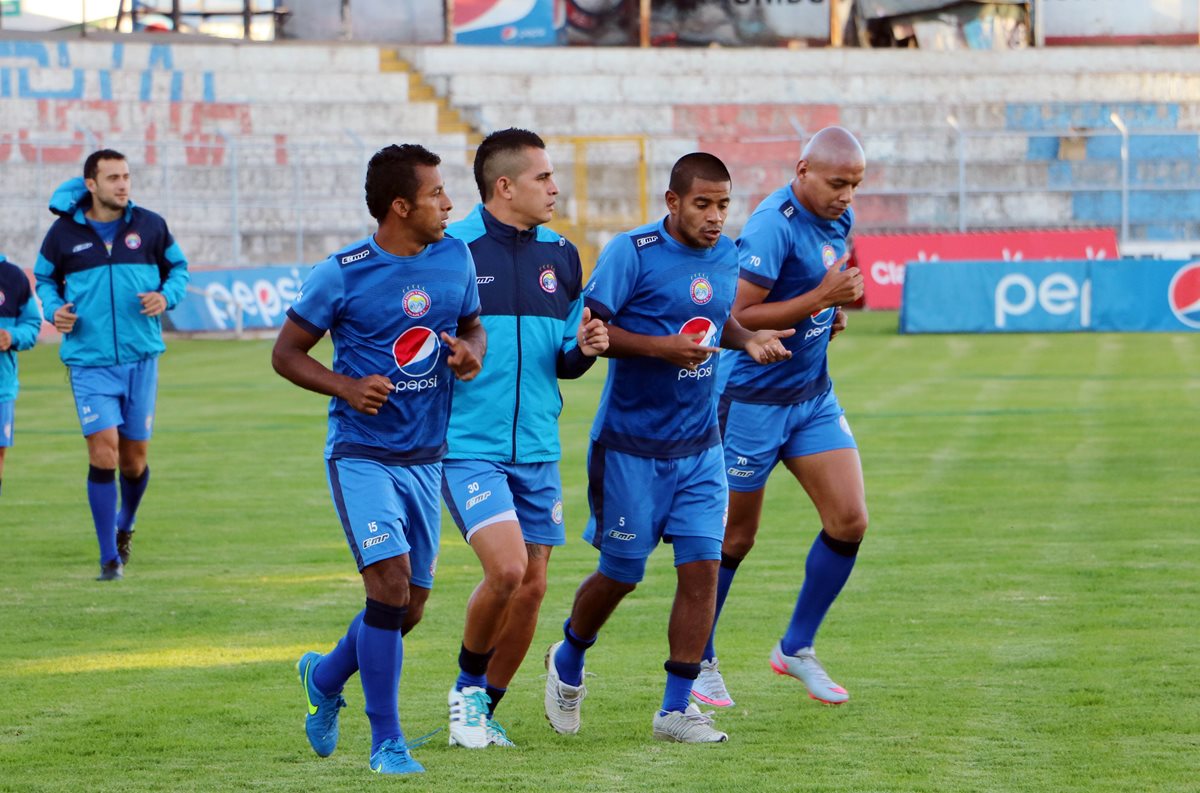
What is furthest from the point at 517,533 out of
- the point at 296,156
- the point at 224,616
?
the point at 296,156

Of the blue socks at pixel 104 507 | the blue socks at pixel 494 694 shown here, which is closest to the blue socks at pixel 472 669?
the blue socks at pixel 494 694

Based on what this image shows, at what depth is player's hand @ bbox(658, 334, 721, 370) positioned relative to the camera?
21.1ft

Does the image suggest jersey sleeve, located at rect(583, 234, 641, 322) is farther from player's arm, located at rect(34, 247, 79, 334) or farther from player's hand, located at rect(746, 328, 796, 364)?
player's arm, located at rect(34, 247, 79, 334)

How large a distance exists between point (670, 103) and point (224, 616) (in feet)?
107

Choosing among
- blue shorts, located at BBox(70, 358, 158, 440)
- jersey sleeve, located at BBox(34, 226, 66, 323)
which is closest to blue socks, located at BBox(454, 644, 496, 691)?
blue shorts, located at BBox(70, 358, 158, 440)

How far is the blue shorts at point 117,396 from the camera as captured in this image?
10727mm

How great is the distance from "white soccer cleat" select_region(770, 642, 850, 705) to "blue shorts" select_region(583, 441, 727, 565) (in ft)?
2.48

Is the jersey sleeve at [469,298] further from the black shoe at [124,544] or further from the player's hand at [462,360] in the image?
the black shoe at [124,544]

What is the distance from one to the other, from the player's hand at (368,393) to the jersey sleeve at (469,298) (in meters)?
0.44

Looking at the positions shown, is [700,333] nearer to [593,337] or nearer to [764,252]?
[593,337]

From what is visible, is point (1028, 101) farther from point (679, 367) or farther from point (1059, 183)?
point (679, 367)

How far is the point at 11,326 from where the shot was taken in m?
10.8

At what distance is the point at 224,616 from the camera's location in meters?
9.17

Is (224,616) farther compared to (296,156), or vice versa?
(296,156)
